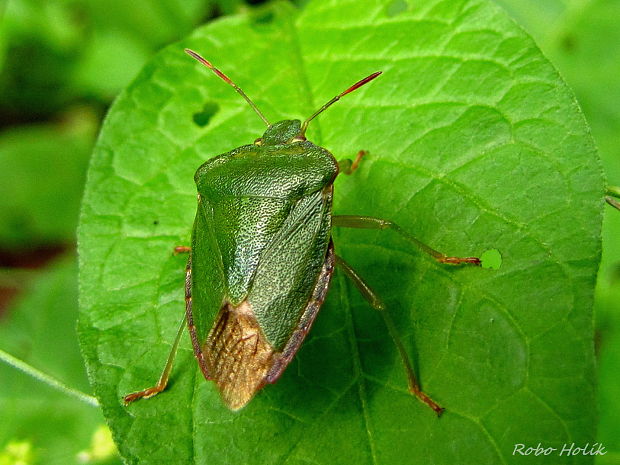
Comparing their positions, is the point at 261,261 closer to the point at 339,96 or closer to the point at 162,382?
the point at 162,382

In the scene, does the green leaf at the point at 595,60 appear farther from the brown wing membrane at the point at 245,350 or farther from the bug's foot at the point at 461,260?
the brown wing membrane at the point at 245,350

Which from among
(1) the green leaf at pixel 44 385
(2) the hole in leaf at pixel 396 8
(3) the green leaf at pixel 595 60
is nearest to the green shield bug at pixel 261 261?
(2) the hole in leaf at pixel 396 8

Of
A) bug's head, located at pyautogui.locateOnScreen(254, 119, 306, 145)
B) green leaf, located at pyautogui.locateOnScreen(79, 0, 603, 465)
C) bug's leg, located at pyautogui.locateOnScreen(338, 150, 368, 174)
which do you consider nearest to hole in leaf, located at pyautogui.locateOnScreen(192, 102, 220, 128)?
green leaf, located at pyautogui.locateOnScreen(79, 0, 603, 465)

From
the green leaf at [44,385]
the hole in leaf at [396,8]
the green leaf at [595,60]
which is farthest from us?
the green leaf at [44,385]

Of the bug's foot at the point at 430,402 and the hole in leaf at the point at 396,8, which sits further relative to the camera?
the hole in leaf at the point at 396,8

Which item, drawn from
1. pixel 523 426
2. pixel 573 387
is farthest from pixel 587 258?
pixel 523 426

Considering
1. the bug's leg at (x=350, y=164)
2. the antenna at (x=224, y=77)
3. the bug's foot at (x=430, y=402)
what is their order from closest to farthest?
the bug's foot at (x=430, y=402) < the bug's leg at (x=350, y=164) < the antenna at (x=224, y=77)
